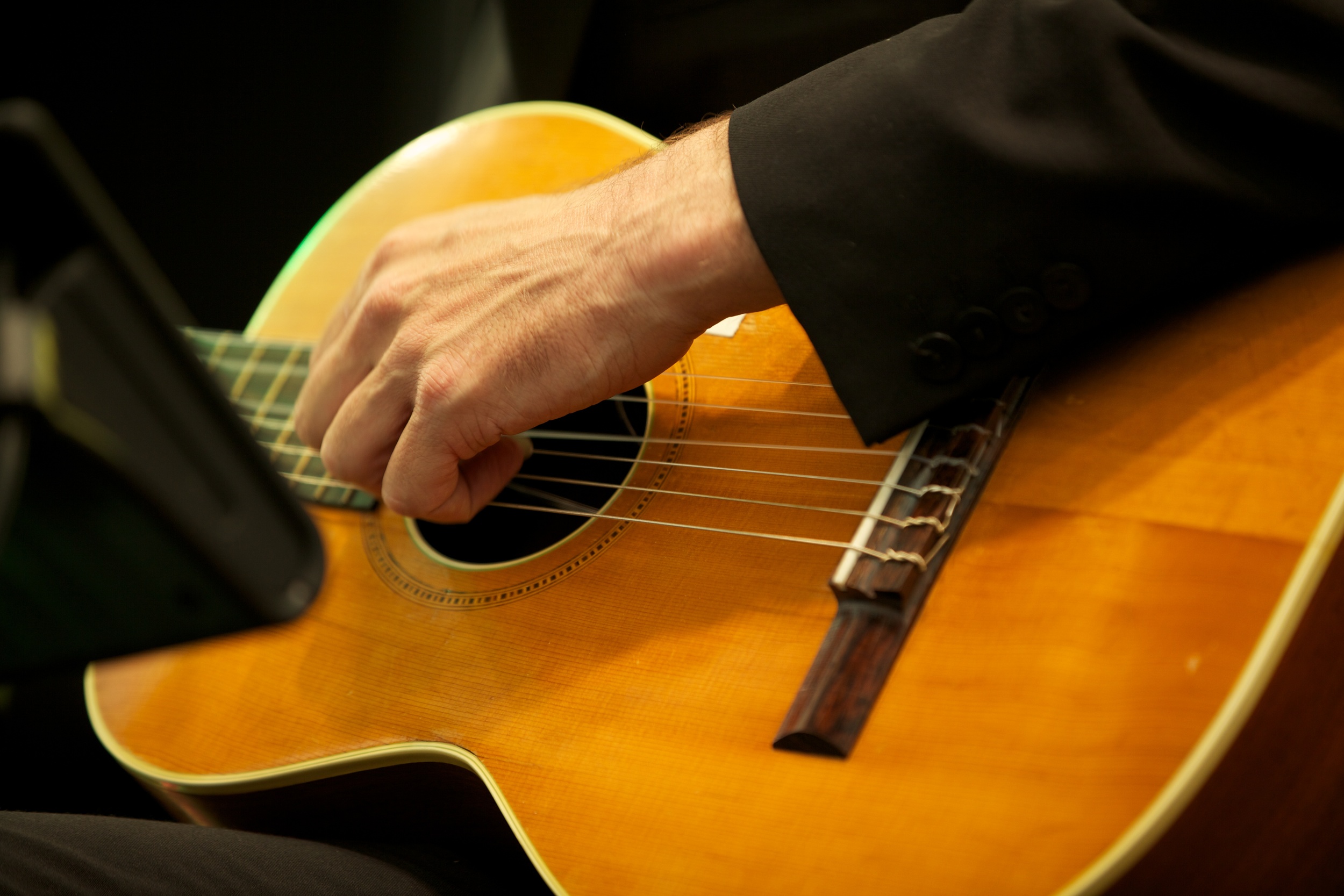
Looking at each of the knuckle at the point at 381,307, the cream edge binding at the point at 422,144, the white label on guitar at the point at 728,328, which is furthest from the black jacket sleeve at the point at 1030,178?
the cream edge binding at the point at 422,144

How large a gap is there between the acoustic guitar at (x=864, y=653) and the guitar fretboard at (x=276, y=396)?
0.43 ft

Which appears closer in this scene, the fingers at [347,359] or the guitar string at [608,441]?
the guitar string at [608,441]

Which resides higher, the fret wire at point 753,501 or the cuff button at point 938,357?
the cuff button at point 938,357

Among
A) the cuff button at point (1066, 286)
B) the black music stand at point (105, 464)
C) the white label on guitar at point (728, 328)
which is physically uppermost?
the cuff button at point (1066, 286)

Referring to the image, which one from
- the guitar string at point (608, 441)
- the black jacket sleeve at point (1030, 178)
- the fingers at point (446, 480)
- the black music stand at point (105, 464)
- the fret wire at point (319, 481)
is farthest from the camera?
the fret wire at point (319, 481)

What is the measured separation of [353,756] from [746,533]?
1.34 feet

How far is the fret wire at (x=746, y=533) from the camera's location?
652 millimetres

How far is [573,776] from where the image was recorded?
708 millimetres

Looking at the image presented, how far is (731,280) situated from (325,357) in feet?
1.48

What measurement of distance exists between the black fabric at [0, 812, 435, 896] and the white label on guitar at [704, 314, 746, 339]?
0.56 meters

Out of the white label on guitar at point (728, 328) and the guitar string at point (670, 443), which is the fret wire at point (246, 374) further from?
the white label on guitar at point (728, 328)

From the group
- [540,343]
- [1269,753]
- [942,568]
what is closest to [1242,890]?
[1269,753]

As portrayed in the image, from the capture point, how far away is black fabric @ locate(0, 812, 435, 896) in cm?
72

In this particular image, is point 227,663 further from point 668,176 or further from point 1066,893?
point 1066,893
